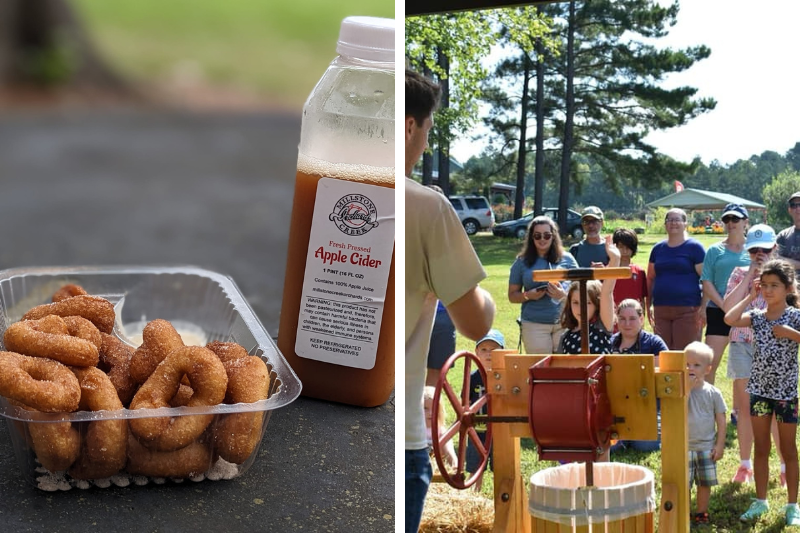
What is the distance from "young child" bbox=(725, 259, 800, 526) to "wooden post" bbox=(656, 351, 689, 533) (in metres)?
1.12

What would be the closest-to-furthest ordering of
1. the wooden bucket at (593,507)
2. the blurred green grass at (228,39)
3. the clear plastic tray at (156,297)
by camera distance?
the clear plastic tray at (156,297) → the wooden bucket at (593,507) → the blurred green grass at (228,39)

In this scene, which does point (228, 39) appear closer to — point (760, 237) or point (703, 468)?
point (760, 237)

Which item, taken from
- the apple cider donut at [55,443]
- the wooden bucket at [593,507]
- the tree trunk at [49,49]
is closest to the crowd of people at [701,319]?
the wooden bucket at [593,507]

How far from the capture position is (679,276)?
308 cm

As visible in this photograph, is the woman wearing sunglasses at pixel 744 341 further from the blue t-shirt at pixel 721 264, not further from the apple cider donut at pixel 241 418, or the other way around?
the apple cider donut at pixel 241 418

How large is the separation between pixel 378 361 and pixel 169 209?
8.77 feet

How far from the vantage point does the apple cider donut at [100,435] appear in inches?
42.9

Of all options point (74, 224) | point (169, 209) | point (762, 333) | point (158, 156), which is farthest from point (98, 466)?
point (158, 156)

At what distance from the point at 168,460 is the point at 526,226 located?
2465mm

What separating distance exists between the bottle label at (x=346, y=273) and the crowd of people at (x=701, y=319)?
0.91 meters

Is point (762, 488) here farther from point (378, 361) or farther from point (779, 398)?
point (378, 361)

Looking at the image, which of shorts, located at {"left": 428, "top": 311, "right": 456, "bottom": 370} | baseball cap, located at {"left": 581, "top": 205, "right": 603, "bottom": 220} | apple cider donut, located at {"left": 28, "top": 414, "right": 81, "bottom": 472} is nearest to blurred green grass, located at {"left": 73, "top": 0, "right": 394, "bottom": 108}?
baseball cap, located at {"left": 581, "top": 205, "right": 603, "bottom": 220}

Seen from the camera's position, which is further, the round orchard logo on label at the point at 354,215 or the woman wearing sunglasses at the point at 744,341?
the woman wearing sunglasses at the point at 744,341

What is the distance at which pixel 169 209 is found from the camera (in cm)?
395
